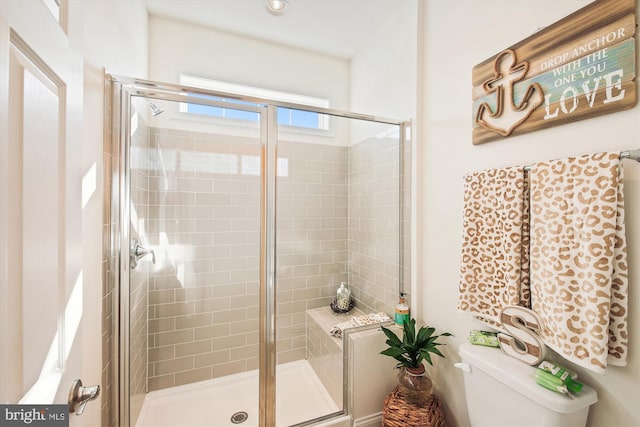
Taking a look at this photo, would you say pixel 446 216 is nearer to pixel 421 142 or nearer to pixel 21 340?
pixel 421 142

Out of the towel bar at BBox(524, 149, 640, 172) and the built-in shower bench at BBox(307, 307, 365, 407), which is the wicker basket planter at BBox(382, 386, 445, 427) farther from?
the towel bar at BBox(524, 149, 640, 172)

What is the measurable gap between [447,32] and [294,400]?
2317 millimetres

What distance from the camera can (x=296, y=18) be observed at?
6.23ft

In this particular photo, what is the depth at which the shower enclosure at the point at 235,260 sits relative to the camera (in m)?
1.46

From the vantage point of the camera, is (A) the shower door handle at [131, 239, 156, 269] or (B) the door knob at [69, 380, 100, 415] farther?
(A) the shower door handle at [131, 239, 156, 269]

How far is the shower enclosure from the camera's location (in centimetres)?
146

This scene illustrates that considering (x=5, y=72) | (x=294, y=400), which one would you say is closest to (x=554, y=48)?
(x=5, y=72)

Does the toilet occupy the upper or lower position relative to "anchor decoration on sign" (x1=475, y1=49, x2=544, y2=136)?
lower

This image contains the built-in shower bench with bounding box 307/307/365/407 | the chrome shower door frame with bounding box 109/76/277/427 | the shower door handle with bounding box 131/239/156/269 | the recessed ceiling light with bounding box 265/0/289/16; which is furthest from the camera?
the recessed ceiling light with bounding box 265/0/289/16

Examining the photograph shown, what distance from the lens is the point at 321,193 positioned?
1.77m

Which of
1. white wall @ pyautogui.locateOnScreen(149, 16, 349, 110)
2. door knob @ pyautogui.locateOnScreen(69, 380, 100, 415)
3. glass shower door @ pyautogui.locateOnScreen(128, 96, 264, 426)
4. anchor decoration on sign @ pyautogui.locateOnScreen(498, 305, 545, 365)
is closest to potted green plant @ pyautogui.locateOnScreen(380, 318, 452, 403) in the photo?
anchor decoration on sign @ pyautogui.locateOnScreen(498, 305, 545, 365)

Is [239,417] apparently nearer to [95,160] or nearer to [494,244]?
[95,160]

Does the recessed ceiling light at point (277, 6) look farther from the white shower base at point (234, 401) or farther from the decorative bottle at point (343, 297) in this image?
the white shower base at point (234, 401)

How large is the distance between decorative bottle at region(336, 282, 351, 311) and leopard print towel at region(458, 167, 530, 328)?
77cm
